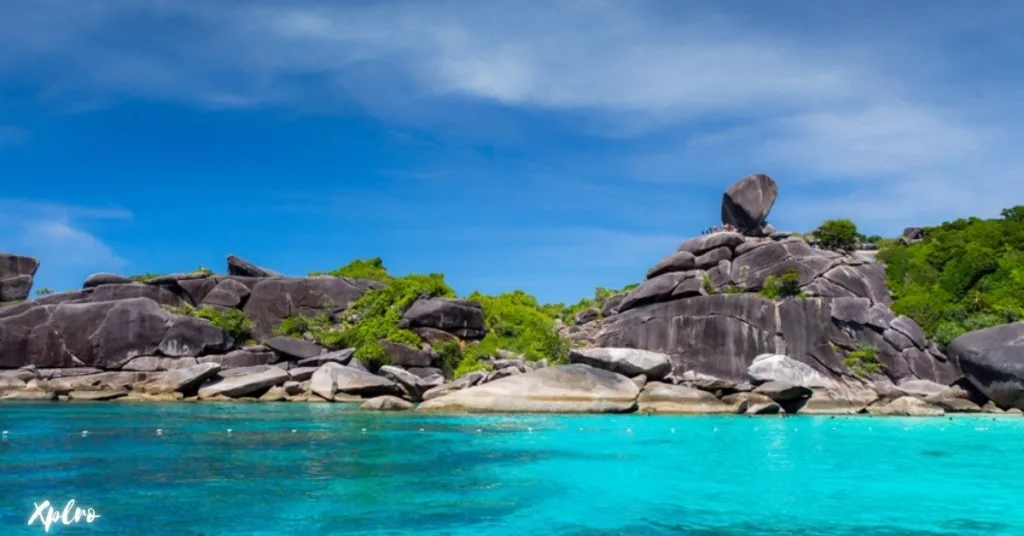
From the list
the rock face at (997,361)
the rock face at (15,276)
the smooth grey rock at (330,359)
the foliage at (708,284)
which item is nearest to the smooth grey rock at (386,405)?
the smooth grey rock at (330,359)

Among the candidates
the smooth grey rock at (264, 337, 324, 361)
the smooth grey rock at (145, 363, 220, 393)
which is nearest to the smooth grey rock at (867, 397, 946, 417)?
the smooth grey rock at (264, 337, 324, 361)

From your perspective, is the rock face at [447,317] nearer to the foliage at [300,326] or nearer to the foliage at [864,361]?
the foliage at [300,326]

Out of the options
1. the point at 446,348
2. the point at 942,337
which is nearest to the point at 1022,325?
the point at 942,337

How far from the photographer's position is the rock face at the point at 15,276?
1998 inches

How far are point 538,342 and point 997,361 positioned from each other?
83.9 feet

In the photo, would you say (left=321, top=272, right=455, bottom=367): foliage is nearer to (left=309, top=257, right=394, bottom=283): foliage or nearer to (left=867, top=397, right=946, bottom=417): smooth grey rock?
(left=309, top=257, right=394, bottom=283): foliage

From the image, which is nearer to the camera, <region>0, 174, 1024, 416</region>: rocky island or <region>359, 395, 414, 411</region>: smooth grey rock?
<region>359, 395, 414, 411</region>: smooth grey rock

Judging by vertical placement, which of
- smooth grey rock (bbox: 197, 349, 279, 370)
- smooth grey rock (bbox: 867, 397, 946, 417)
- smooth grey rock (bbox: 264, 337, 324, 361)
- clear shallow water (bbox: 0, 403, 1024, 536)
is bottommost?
clear shallow water (bbox: 0, 403, 1024, 536)

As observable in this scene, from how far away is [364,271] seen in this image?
57.9m

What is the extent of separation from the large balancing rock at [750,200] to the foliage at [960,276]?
7.73m

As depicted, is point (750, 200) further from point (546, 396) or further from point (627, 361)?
point (546, 396)

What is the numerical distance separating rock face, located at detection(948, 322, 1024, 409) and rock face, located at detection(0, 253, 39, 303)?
187 ft

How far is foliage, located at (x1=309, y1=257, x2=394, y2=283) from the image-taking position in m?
56.3

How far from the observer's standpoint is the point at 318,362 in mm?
42719
